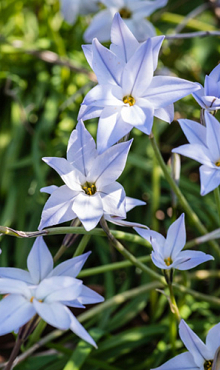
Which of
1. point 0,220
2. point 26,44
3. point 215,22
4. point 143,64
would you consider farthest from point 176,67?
point 143,64

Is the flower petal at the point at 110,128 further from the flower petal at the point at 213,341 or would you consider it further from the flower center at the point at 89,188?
the flower petal at the point at 213,341

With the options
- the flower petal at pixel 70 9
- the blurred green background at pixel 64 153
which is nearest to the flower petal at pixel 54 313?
the blurred green background at pixel 64 153

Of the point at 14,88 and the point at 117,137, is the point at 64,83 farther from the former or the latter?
the point at 117,137

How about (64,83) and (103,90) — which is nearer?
(103,90)

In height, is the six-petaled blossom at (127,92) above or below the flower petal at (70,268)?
above

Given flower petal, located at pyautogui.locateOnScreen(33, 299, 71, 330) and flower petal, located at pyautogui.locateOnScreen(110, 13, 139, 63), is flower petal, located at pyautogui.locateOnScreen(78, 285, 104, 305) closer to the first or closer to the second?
flower petal, located at pyautogui.locateOnScreen(33, 299, 71, 330)

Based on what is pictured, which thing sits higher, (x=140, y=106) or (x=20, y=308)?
(x=140, y=106)

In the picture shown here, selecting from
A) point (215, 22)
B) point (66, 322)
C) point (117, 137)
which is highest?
point (215, 22)
